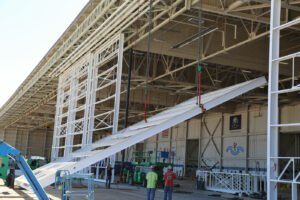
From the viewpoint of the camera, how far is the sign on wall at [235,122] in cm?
4159

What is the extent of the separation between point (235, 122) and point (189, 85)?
487 inches

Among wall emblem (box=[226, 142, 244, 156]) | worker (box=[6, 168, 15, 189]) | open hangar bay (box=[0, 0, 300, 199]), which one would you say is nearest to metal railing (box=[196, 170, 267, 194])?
open hangar bay (box=[0, 0, 300, 199])

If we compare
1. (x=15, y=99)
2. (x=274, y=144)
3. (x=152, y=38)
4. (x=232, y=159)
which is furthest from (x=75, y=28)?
(x=15, y=99)

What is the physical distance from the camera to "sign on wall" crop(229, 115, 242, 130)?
4159 centimetres

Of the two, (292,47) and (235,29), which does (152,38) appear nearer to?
(235,29)

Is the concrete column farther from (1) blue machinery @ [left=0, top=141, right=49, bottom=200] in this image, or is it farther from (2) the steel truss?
(1) blue machinery @ [left=0, top=141, right=49, bottom=200]

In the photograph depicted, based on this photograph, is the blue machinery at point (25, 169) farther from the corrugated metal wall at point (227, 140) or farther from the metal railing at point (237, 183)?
the corrugated metal wall at point (227, 140)

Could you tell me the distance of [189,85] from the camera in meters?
32.6

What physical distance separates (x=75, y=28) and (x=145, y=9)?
34.5ft

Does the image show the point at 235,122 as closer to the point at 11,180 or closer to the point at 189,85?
the point at 189,85

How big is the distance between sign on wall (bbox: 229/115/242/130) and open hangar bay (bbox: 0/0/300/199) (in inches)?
4.8

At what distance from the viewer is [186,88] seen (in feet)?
112

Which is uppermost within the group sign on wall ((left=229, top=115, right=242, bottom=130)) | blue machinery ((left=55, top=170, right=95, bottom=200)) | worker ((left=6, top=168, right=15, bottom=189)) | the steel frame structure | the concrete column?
the steel frame structure

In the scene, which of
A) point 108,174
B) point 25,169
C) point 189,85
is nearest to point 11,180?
point 108,174
